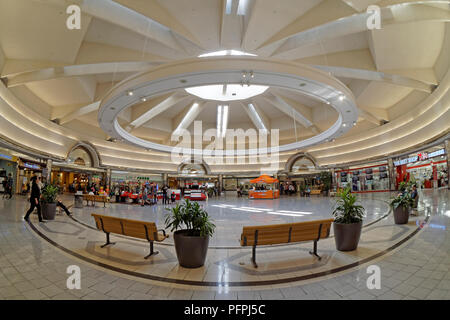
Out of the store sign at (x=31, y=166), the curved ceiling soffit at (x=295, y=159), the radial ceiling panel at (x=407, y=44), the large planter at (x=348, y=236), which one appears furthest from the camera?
the curved ceiling soffit at (x=295, y=159)

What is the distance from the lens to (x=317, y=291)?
292 centimetres

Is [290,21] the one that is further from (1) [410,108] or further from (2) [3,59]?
(1) [410,108]

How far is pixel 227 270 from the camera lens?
145 inches

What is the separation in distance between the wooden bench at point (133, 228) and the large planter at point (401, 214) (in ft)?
22.7

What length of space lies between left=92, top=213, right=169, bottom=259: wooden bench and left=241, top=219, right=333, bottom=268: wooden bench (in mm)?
1756

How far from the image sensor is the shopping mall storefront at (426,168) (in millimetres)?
13648

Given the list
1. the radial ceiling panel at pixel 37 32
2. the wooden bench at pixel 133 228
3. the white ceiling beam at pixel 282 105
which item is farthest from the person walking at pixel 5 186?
the white ceiling beam at pixel 282 105

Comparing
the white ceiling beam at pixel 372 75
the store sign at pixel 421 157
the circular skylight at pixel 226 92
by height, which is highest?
the circular skylight at pixel 226 92

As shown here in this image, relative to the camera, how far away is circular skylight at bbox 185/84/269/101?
1630 cm

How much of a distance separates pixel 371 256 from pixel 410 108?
650 inches

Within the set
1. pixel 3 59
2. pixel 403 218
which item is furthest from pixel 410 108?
pixel 3 59

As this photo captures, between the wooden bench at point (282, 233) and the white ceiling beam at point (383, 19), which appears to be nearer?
the wooden bench at point (282, 233)

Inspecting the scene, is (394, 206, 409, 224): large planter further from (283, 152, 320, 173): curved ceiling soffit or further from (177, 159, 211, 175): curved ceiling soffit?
(177, 159, 211, 175): curved ceiling soffit

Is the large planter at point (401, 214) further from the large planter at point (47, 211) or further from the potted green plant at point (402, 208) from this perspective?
the large planter at point (47, 211)
